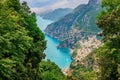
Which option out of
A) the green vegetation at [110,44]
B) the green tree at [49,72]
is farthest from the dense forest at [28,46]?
the green tree at [49,72]

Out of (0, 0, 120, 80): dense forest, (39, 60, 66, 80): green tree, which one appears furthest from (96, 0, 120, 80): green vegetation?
(39, 60, 66, 80): green tree

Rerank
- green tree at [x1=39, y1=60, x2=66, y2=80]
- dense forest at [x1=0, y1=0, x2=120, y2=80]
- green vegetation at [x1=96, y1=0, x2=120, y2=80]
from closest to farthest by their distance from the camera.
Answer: dense forest at [x1=0, y1=0, x2=120, y2=80] < green vegetation at [x1=96, y1=0, x2=120, y2=80] < green tree at [x1=39, y1=60, x2=66, y2=80]

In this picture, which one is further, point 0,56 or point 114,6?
point 114,6

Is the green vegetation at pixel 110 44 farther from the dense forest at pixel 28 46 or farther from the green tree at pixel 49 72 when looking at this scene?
the green tree at pixel 49 72

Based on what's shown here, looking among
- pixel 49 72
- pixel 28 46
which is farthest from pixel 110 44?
pixel 49 72

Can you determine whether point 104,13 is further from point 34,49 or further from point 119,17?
point 34,49

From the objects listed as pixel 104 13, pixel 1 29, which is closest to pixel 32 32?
pixel 104 13

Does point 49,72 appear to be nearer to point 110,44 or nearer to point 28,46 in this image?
point 110,44

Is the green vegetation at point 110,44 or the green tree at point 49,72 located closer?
the green vegetation at point 110,44

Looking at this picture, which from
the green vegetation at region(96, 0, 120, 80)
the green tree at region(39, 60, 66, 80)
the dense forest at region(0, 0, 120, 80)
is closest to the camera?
the dense forest at region(0, 0, 120, 80)

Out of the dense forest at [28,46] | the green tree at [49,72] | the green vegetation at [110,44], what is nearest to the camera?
the dense forest at [28,46]

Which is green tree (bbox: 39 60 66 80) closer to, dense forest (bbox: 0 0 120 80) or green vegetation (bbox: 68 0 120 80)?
dense forest (bbox: 0 0 120 80)
